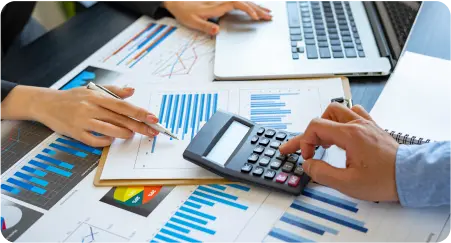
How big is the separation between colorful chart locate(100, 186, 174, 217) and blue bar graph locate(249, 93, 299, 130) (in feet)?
0.64

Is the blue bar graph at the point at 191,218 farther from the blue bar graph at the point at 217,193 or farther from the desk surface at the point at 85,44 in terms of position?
the desk surface at the point at 85,44

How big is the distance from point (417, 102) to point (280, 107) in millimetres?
218

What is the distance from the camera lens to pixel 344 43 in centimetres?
93

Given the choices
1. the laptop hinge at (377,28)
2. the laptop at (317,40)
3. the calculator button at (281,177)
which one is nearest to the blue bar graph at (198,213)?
the calculator button at (281,177)

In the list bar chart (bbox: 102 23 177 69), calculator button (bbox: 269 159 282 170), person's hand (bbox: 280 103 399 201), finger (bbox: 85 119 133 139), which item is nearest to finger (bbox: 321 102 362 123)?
person's hand (bbox: 280 103 399 201)

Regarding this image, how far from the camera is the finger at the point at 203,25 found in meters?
1.02

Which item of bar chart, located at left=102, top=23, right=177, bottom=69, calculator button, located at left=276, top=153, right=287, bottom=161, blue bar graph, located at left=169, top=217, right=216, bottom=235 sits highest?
calculator button, located at left=276, top=153, right=287, bottom=161

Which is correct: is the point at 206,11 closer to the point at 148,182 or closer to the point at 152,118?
the point at 152,118

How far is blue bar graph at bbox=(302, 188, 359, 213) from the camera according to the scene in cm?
64

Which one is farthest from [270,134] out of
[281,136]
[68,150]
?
[68,150]

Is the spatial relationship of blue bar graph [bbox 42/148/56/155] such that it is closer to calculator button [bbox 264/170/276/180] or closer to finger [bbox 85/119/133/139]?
finger [bbox 85/119/133/139]

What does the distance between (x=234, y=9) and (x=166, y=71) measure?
246 millimetres

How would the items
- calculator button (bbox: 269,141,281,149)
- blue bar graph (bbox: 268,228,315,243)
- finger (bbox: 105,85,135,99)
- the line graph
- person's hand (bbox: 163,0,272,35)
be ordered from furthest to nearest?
1. person's hand (bbox: 163,0,272,35)
2. the line graph
3. finger (bbox: 105,85,135,99)
4. calculator button (bbox: 269,141,281,149)
5. blue bar graph (bbox: 268,228,315,243)

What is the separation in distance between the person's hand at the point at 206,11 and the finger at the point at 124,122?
319 mm
